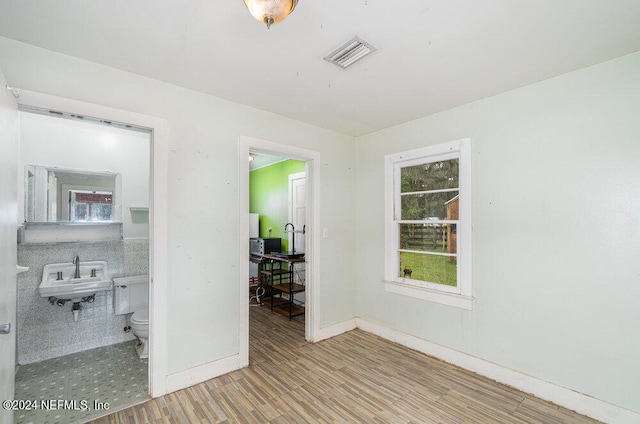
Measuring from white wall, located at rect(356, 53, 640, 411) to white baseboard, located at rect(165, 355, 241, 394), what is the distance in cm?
203

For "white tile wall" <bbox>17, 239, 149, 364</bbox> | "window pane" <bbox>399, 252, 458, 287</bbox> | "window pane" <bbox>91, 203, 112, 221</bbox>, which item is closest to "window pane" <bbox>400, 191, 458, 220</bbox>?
"window pane" <bbox>399, 252, 458, 287</bbox>

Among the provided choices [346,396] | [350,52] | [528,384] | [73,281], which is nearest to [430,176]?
[350,52]

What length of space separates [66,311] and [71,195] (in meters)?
1.20

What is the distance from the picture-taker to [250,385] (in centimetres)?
243

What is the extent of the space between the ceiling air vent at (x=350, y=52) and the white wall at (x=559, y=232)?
4.55 feet

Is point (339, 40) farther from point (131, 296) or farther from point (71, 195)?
point (131, 296)

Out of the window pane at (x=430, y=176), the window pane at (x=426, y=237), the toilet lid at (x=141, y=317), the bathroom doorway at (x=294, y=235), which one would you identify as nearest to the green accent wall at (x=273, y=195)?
the bathroom doorway at (x=294, y=235)

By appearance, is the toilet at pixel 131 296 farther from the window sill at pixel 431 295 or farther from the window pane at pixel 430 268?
the window pane at pixel 430 268

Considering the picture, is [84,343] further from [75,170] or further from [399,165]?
[399,165]

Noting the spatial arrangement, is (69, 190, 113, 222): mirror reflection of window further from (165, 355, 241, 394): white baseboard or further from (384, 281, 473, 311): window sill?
(384, 281, 473, 311): window sill

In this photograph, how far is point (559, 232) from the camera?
87.7 inches

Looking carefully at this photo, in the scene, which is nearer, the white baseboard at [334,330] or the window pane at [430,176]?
the window pane at [430,176]

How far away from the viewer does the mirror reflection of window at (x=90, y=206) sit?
3059 millimetres

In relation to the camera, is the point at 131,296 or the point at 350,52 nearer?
the point at 350,52
